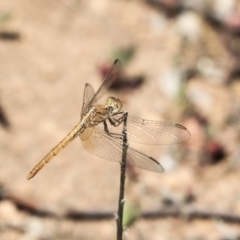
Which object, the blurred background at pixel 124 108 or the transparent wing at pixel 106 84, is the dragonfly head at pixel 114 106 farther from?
the blurred background at pixel 124 108

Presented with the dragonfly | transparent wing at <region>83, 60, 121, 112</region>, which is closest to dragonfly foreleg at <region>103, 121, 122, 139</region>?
the dragonfly

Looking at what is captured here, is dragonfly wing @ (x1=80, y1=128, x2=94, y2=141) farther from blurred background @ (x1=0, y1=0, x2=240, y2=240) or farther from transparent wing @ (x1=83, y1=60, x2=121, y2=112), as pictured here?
→ blurred background @ (x1=0, y1=0, x2=240, y2=240)

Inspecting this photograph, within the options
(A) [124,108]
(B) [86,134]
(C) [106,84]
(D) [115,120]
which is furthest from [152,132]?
(A) [124,108]

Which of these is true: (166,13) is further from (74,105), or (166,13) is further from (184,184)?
(184,184)

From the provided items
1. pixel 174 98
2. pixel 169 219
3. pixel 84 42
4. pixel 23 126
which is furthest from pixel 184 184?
pixel 84 42

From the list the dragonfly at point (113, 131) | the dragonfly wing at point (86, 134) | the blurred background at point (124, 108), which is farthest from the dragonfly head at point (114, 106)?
the blurred background at point (124, 108)

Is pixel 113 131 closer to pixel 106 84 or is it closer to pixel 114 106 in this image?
pixel 114 106
